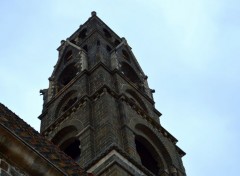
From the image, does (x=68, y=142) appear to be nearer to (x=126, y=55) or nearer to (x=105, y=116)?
A: (x=105, y=116)

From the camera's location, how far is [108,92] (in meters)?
24.6

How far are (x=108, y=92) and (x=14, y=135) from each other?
16161 millimetres

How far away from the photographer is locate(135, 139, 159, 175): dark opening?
24.3 metres

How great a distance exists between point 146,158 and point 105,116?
129 inches

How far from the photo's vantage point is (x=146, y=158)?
24.7 meters

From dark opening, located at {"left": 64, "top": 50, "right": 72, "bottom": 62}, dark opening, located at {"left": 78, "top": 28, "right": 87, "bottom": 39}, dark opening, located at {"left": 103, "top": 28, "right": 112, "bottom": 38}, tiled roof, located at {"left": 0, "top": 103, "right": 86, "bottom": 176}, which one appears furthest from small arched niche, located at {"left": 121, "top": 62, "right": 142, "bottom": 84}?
tiled roof, located at {"left": 0, "top": 103, "right": 86, "bottom": 176}

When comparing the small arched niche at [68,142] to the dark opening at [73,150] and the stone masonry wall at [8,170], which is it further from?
the stone masonry wall at [8,170]

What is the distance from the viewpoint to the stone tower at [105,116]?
68.0ft

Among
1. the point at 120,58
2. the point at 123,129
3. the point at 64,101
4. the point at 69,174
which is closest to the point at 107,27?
the point at 120,58

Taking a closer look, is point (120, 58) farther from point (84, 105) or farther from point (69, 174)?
point (69, 174)

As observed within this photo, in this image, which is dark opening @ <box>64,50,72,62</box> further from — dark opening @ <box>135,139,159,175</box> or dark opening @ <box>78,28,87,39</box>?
dark opening @ <box>135,139,159,175</box>

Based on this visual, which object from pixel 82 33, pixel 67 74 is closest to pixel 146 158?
pixel 67 74

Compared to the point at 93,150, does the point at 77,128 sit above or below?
above

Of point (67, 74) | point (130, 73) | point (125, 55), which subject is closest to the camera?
point (67, 74)
